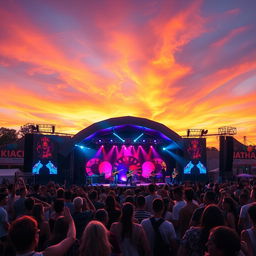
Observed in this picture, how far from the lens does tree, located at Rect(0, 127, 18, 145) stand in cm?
6756

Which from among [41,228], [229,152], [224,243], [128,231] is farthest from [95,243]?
[229,152]

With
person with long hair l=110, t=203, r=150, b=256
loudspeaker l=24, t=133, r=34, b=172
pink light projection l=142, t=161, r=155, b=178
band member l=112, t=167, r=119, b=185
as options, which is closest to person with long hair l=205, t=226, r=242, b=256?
person with long hair l=110, t=203, r=150, b=256

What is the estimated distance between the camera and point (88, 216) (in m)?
5.39

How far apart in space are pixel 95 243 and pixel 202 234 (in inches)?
51.3

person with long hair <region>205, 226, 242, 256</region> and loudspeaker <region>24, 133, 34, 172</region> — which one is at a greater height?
loudspeaker <region>24, 133, 34, 172</region>

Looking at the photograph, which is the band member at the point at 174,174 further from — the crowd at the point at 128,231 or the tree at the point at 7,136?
the tree at the point at 7,136

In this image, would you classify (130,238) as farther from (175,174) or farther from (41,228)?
(175,174)

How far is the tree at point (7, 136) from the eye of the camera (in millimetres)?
67556

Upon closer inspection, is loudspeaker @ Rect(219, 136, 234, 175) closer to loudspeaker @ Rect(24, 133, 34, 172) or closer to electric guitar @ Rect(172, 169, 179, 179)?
electric guitar @ Rect(172, 169, 179, 179)

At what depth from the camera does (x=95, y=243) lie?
9.59 feet

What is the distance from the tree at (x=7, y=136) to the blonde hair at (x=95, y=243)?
6864 centimetres

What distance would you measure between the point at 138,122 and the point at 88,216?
2594 centimetres

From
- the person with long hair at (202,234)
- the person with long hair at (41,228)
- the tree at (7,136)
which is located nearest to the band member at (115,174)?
the person with long hair at (41,228)

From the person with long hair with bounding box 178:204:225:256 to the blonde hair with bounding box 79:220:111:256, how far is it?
45.2 inches
